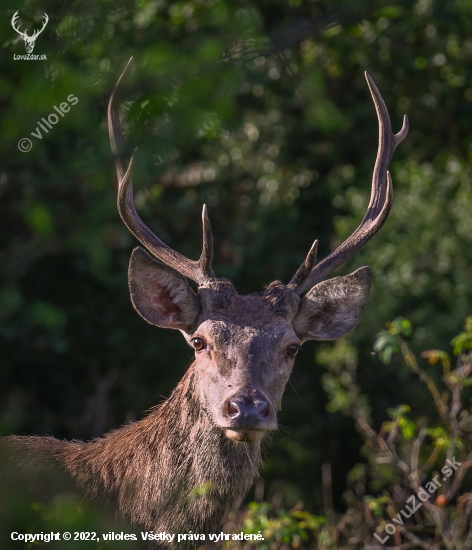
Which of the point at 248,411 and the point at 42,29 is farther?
the point at 248,411

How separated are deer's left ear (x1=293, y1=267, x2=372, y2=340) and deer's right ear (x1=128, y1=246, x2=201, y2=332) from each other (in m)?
0.63

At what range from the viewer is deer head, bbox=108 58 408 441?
3.63m

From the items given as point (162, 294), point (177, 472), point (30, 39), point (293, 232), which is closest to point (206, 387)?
point (177, 472)

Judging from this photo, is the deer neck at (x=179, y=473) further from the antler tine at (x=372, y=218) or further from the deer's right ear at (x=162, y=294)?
the antler tine at (x=372, y=218)

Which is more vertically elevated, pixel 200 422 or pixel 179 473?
pixel 200 422

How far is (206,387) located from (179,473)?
1.51 ft

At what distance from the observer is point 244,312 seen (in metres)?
4.10

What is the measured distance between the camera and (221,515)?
12.6ft

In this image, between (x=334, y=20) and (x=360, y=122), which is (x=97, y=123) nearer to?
(x=334, y=20)

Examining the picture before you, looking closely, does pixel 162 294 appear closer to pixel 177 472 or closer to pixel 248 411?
pixel 177 472

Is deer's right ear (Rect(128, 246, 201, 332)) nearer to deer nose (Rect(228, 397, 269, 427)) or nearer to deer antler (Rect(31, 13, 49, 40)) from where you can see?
deer nose (Rect(228, 397, 269, 427))

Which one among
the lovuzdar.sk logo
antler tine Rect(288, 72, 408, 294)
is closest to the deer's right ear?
antler tine Rect(288, 72, 408, 294)

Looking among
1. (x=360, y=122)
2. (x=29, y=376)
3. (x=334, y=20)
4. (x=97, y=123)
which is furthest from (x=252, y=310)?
(x=360, y=122)

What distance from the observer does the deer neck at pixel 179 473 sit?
12.5 ft
